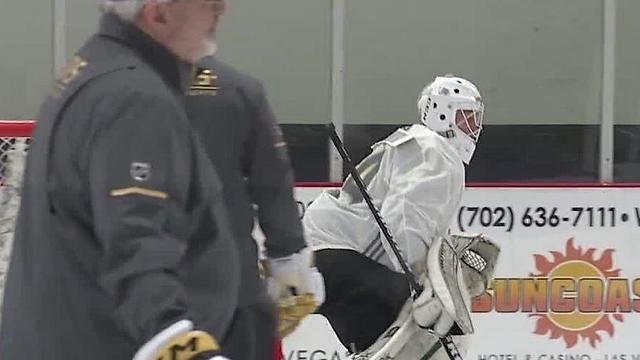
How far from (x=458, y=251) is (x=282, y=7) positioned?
94.6 inches

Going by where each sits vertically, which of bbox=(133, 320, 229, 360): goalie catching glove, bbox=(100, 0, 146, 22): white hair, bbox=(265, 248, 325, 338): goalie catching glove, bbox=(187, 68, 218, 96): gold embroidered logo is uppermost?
bbox=(100, 0, 146, 22): white hair

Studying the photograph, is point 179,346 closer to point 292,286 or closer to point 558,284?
point 292,286

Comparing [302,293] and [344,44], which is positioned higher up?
[344,44]

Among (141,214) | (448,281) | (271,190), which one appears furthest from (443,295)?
(141,214)

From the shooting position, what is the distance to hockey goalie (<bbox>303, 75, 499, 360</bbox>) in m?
4.36

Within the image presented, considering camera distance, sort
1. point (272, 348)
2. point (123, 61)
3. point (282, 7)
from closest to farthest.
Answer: point (123, 61) → point (272, 348) → point (282, 7)

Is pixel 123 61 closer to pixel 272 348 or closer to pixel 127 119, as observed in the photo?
pixel 127 119

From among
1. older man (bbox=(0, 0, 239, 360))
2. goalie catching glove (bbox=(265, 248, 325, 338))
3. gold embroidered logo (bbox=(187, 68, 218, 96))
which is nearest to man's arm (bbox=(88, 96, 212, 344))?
older man (bbox=(0, 0, 239, 360))

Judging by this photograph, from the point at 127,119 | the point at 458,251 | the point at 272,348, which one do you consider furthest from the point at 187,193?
the point at 458,251

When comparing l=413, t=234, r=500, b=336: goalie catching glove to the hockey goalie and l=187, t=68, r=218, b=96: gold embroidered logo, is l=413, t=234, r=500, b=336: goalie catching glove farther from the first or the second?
l=187, t=68, r=218, b=96: gold embroidered logo

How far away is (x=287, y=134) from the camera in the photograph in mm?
6734

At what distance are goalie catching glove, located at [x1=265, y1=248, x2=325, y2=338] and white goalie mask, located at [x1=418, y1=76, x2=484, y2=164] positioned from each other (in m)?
1.60

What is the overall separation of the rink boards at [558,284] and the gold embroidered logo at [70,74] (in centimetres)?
395

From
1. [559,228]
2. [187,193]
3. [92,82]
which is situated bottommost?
[559,228]
